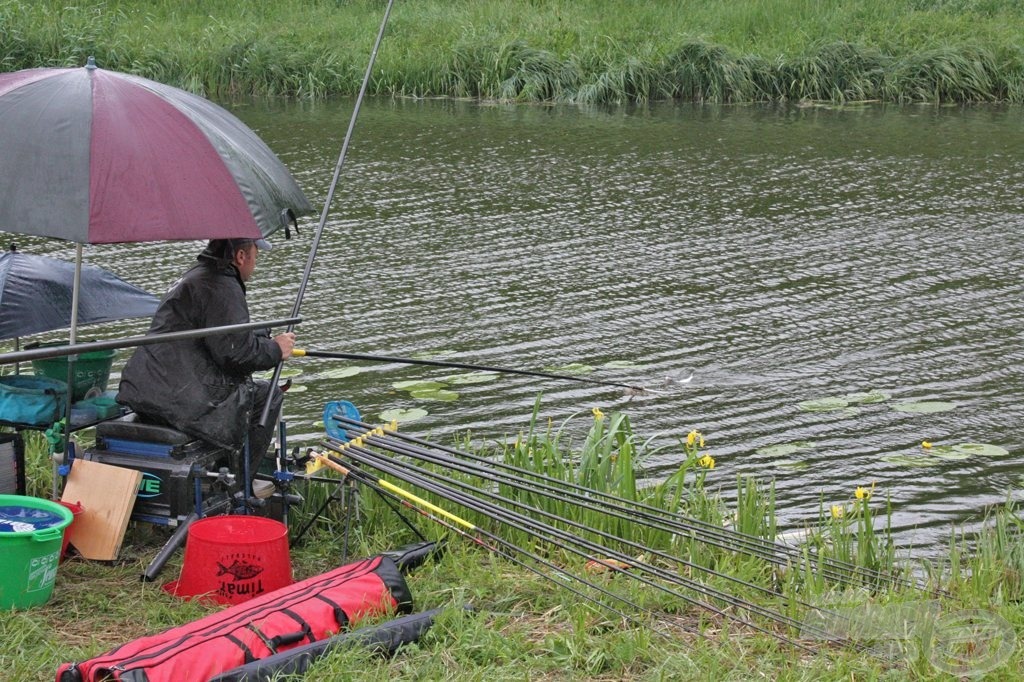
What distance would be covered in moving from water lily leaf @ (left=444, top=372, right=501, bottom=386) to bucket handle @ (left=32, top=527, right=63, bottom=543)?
12.7 ft

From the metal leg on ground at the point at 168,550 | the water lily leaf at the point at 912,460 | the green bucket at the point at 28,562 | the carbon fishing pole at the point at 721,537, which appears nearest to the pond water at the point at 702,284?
the water lily leaf at the point at 912,460

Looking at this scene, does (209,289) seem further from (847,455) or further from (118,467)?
(847,455)

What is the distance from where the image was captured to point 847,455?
665 cm

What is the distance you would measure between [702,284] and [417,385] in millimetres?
3065

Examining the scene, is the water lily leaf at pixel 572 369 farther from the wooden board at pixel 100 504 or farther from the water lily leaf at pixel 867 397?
the wooden board at pixel 100 504

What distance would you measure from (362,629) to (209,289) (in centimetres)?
134

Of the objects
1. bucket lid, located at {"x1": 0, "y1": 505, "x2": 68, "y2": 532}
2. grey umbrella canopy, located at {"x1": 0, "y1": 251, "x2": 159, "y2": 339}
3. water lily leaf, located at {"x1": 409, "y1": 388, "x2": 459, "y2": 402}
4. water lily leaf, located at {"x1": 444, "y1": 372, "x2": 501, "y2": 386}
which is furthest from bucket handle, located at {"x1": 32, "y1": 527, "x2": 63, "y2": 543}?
water lily leaf, located at {"x1": 444, "y1": 372, "x2": 501, "y2": 386}

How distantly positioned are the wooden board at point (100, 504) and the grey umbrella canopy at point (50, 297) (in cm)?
67

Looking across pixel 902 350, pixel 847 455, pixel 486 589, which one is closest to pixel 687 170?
pixel 902 350

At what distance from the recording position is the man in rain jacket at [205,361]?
4383 millimetres

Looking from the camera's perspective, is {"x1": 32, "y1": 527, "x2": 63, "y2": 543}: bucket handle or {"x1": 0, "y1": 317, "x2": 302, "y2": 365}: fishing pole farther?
{"x1": 32, "y1": 527, "x2": 63, "y2": 543}: bucket handle

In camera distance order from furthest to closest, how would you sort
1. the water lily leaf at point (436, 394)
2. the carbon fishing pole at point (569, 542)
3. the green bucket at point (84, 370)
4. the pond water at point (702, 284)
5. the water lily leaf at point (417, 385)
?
the water lily leaf at point (417, 385)
the water lily leaf at point (436, 394)
the pond water at point (702, 284)
the green bucket at point (84, 370)
the carbon fishing pole at point (569, 542)

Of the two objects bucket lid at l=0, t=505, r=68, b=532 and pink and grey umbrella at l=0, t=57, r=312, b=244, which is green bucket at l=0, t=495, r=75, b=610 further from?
pink and grey umbrella at l=0, t=57, r=312, b=244

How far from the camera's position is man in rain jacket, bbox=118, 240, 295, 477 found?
173 inches
